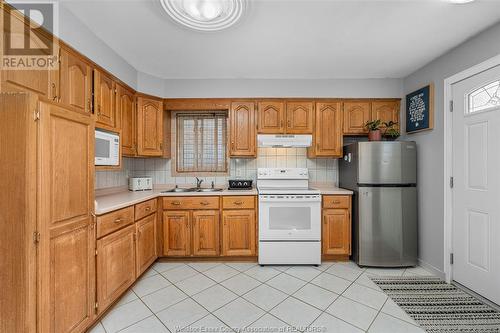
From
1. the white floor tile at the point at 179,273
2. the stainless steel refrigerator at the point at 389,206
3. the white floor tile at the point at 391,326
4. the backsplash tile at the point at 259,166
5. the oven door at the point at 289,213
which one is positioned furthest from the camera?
the backsplash tile at the point at 259,166

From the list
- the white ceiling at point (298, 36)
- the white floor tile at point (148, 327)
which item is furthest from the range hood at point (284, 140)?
the white floor tile at point (148, 327)

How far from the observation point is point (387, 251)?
2.68m

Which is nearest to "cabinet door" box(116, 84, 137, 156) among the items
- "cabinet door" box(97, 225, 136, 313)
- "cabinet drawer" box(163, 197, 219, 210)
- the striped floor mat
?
"cabinet drawer" box(163, 197, 219, 210)

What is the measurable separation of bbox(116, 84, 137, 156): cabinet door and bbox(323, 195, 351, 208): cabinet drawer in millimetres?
2594

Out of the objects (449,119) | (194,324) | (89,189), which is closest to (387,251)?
(449,119)

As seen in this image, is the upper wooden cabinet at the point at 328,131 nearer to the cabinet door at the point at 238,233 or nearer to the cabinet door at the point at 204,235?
the cabinet door at the point at 238,233

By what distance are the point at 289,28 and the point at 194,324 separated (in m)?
2.63

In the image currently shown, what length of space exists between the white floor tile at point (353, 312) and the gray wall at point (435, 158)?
1.23 meters

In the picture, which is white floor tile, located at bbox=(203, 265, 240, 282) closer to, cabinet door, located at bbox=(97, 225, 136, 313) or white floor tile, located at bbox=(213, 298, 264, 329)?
white floor tile, located at bbox=(213, 298, 264, 329)

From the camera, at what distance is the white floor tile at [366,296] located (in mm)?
2002

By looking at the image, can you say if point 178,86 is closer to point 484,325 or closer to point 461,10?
point 461,10

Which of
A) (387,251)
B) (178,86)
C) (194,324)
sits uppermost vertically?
(178,86)

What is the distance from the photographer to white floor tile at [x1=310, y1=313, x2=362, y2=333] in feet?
5.49

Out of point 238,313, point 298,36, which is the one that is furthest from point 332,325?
point 298,36
